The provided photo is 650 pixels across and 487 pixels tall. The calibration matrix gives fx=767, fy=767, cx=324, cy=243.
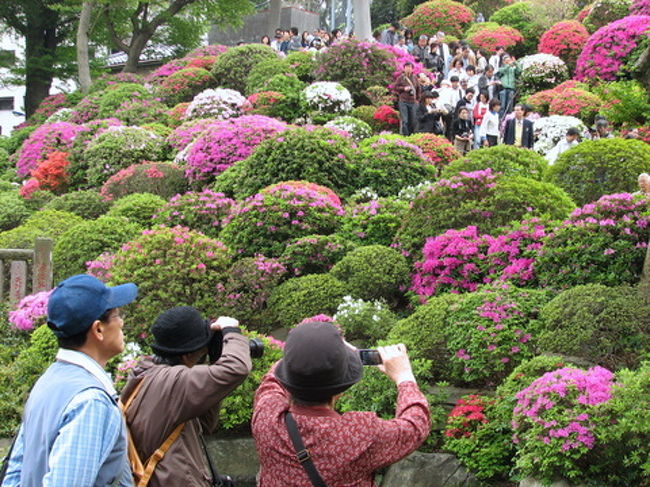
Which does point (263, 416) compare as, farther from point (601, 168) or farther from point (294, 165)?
point (294, 165)

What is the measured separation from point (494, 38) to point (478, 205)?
58.3 feet

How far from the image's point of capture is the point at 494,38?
2444 centimetres

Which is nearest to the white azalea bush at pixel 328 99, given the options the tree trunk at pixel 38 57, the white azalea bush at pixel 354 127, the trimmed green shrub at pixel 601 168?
the white azalea bush at pixel 354 127

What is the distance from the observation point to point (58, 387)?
254cm

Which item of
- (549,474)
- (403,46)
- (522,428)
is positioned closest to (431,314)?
(522,428)

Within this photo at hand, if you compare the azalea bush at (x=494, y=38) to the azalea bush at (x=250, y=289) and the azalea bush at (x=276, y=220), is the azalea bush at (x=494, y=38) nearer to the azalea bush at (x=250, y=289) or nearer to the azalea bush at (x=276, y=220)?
the azalea bush at (x=276, y=220)

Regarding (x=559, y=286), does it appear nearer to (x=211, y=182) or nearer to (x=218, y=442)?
(x=218, y=442)

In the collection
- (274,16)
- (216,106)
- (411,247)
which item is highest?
(274,16)

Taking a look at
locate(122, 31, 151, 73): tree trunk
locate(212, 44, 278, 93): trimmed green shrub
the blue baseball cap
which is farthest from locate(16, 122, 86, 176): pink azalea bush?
the blue baseball cap

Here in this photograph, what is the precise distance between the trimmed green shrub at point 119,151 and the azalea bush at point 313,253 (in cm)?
678

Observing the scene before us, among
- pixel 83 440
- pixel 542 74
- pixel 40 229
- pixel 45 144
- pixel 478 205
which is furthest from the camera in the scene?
pixel 542 74

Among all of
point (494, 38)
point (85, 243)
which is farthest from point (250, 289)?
point (494, 38)

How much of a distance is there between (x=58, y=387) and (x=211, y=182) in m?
9.87

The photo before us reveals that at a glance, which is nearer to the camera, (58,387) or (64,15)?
(58,387)
